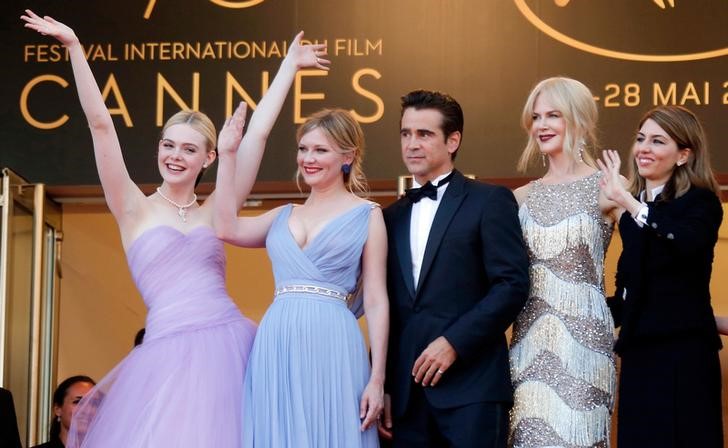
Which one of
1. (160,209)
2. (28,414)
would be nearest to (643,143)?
(160,209)

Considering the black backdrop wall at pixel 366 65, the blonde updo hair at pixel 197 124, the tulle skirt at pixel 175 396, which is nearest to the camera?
the tulle skirt at pixel 175 396

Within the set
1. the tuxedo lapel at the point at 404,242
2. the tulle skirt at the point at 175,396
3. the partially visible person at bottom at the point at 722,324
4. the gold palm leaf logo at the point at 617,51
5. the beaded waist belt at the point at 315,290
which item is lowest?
the tulle skirt at the point at 175,396

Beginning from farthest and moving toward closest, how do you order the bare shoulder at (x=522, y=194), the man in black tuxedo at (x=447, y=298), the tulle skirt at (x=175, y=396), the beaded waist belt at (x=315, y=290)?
the bare shoulder at (x=522, y=194), the beaded waist belt at (x=315, y=290), the tulle skirt at (x=175, y=396), the man in black tuxedo at (x=447, y=298)

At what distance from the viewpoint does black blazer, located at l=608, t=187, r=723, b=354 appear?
5.07m

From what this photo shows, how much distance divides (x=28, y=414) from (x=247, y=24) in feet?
8.06

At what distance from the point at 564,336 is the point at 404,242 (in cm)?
65

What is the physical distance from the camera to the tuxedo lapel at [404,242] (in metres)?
5.20

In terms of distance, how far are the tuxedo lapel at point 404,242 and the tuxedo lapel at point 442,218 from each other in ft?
0.18

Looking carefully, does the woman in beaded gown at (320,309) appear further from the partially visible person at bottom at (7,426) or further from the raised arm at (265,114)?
the partially visible person at bottom at (7,426)

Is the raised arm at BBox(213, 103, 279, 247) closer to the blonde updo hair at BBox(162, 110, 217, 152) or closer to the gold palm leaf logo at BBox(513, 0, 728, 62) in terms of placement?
the blonde updo hair at BBox(162, 110, 217, 152)

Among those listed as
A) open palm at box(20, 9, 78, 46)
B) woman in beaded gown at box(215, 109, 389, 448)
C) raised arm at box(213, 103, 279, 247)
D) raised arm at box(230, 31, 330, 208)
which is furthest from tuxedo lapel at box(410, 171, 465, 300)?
open palm at box(20, 9, 78, 46)

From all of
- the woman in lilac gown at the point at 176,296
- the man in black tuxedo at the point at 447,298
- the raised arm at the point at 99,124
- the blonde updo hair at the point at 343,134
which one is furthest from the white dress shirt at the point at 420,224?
the raised arm at the point at 99,124

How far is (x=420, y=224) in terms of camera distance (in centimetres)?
531

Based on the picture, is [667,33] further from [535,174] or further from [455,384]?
[455,384]
